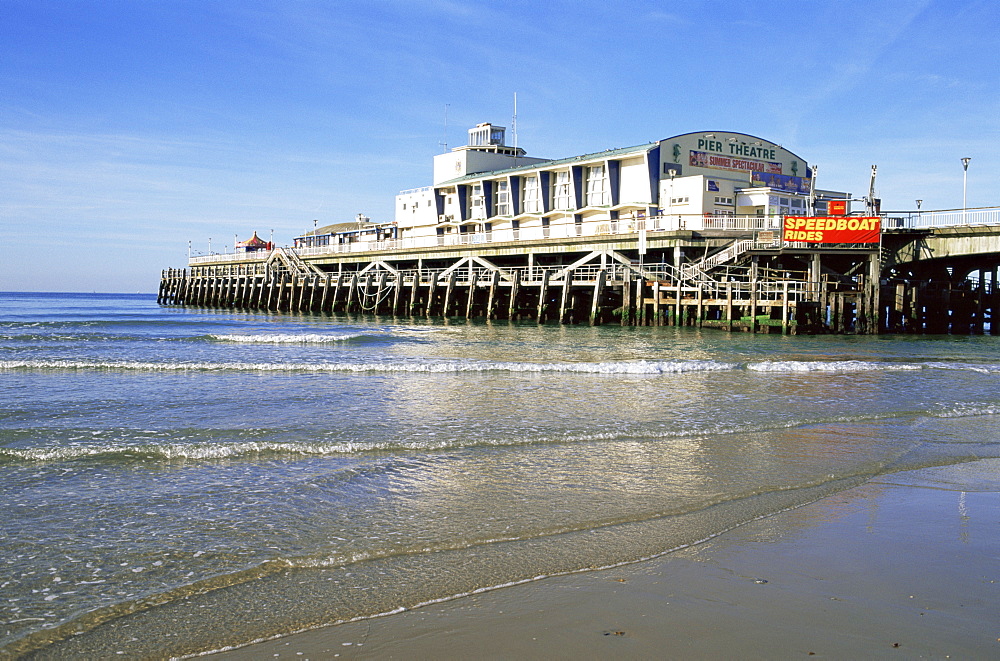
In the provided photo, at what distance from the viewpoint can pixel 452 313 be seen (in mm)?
48625

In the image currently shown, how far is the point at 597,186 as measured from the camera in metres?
47.9

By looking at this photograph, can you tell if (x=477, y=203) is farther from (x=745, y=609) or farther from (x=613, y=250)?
(x=745, y=609)

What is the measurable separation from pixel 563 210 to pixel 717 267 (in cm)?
1384

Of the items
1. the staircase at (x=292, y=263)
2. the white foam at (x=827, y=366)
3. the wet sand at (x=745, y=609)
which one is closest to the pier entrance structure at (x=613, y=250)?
the staircase at (x=292, y=263)

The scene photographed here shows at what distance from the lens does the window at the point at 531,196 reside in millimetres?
51516

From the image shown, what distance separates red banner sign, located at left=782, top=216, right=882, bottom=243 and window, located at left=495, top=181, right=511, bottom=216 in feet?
79.2

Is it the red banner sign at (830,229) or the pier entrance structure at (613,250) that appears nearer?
the red banner sign at (830,229)

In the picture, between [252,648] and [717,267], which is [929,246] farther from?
[252,648]

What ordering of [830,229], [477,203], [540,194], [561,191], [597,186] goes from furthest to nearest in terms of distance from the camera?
1. [477,203]
2. [540,194]
3. [561,191]
4. [597,186]
5. [830,229]

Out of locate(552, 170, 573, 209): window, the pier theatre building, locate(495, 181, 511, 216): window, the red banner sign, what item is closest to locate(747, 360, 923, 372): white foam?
the pier theatre building

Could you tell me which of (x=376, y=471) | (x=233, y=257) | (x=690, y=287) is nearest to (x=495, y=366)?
(x=376, y=471)

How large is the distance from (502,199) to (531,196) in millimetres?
3073

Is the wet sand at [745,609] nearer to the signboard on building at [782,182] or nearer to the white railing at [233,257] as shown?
the signboard on building at [782,182]

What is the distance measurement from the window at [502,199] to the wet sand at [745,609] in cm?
4865
